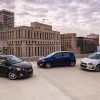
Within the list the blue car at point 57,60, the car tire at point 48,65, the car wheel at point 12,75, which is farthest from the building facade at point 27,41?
the car wheel at point 12,75

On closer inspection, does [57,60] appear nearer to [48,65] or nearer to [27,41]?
[48,65]

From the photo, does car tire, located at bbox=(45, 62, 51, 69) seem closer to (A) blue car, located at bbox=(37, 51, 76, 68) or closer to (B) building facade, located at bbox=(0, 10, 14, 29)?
(A) blue car, located at bbox=(37, 51, 76, 68)

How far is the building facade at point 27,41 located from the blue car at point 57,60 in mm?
99164

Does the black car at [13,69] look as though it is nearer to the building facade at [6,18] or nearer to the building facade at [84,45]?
the building facade at [84,45]

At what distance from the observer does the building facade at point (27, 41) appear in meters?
119

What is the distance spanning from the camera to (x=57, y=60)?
52.5 ft

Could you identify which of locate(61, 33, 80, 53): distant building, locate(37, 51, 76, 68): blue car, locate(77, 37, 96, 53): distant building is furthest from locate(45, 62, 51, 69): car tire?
locate(77, 37, 96, 53): distant building

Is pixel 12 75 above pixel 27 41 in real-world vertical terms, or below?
below

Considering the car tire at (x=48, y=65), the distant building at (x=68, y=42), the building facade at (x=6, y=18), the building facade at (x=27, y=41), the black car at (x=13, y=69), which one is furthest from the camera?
the building facade at (x=6, y=18)

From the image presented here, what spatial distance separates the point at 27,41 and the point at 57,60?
4173 inches

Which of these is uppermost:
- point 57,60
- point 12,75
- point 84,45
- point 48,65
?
point 84,45

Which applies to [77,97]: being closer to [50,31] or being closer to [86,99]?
[86,99]

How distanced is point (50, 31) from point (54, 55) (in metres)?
Answer: 119

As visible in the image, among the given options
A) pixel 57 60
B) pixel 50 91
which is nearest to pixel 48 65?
pixel 57 60
